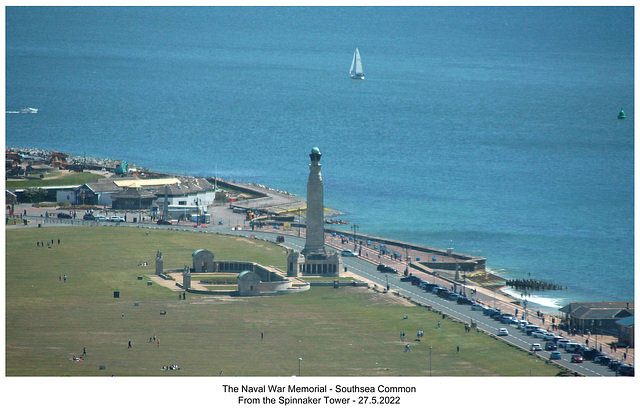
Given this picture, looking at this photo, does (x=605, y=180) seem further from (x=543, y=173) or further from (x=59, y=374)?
(x=59, y=374)

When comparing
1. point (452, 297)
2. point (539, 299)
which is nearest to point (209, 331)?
point (452, 297)

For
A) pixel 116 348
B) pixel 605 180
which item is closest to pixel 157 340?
pixel 116 348

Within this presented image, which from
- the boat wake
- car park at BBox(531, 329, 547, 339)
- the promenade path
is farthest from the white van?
the boat wake

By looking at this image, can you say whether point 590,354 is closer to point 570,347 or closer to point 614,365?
point 570,347

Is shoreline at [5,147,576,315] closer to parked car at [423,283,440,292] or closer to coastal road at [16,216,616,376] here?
coastal road at [16,216,616,376]

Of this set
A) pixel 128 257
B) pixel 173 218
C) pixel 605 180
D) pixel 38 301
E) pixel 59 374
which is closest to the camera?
pixel 59 374

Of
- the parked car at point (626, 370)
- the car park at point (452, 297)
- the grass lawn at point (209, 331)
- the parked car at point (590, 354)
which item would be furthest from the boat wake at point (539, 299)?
the parked car at point (626, 370)
